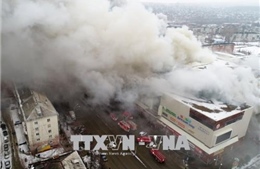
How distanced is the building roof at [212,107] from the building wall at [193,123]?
0.38 meters

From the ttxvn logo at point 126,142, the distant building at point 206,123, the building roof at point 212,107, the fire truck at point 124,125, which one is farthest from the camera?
the fire truck at point 124,125

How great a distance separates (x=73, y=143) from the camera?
541 inches

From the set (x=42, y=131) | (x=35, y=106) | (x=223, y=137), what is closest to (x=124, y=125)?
(x=42, y=131)

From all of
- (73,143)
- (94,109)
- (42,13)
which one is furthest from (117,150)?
(42,13)

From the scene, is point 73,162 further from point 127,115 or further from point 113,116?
point 127,115

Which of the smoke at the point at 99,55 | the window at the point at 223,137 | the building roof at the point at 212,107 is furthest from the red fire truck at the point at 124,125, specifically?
the window at the point at 223,137

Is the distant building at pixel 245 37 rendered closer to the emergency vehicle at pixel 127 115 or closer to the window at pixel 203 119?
the emergency vehicle at pixel 127 115

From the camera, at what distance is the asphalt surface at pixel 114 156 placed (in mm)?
12344

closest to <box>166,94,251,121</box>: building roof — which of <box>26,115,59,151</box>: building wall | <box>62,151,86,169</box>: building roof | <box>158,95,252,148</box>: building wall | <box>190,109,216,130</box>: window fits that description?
<box>190,109,216,130</box>: window

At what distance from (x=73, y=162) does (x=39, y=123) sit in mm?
2837

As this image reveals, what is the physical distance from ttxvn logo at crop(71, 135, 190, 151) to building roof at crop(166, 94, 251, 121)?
2.02 meters

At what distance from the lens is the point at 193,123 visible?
1358cm

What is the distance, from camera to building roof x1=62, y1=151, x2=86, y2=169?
1156cm

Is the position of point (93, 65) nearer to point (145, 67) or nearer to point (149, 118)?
point (145, 67)
